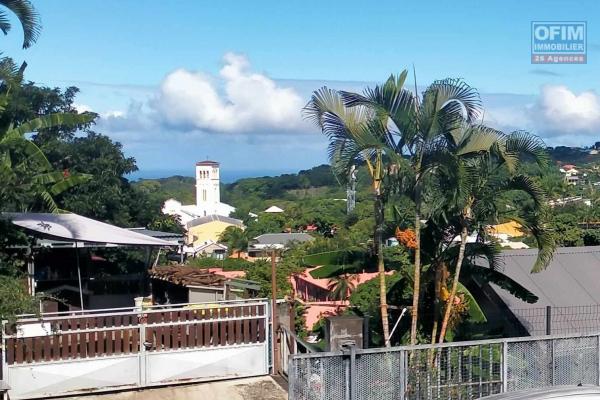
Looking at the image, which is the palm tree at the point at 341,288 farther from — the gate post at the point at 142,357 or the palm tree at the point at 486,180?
the gate post at the point at 142,357

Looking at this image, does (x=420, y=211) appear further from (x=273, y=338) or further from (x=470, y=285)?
(x=470, y=285)

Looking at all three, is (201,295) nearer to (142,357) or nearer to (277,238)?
(142,357)

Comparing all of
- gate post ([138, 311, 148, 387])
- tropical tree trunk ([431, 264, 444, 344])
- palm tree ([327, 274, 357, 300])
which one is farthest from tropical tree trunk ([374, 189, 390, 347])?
palm tree ([327, 274, 357, 300])

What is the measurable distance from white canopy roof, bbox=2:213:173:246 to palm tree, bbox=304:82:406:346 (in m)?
4.56

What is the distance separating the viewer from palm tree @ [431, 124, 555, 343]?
9.38m

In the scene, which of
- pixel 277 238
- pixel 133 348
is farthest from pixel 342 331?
pixel 277 238

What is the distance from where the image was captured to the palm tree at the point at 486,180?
938 centimetres

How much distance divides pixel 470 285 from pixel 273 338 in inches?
185

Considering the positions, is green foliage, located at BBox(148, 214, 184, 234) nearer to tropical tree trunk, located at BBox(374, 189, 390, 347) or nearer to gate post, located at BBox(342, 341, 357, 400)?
tropical tree trunk, located at BBox(374, 189, 390, 347)

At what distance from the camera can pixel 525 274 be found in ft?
43.8

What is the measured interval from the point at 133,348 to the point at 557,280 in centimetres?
814

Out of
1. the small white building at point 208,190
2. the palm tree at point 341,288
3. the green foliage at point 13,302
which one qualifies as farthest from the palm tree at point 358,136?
the small white building at point 208,190

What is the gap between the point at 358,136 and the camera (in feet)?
29.8

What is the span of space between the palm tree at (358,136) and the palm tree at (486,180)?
66cm
